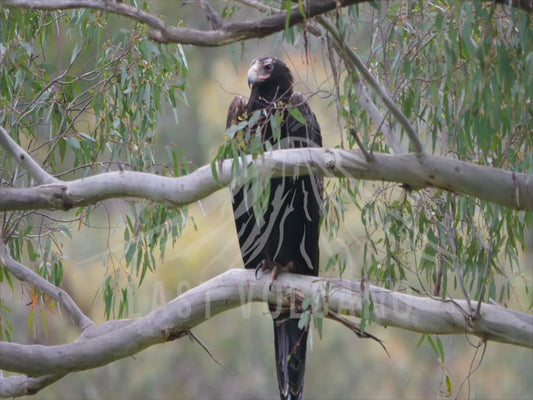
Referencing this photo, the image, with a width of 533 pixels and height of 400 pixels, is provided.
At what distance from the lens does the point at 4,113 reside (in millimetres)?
3389

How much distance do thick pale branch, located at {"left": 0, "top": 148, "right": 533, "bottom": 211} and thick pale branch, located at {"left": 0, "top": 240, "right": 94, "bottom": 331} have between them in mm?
715

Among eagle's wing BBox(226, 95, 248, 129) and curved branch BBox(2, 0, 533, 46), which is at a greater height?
curved branch BBox(2, 0, 533, 46)

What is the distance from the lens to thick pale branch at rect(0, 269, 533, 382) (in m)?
2.62

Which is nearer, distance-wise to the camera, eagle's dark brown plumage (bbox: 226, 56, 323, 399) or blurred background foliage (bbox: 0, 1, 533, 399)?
blurred background foliage (bbox: 0, 1, 533, 399)

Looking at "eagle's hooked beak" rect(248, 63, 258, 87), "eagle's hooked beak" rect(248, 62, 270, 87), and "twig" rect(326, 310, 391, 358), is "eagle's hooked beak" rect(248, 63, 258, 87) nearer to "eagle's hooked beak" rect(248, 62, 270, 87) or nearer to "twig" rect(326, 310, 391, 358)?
"eagle's hooked beak" rect(248, 62, 270, 87)

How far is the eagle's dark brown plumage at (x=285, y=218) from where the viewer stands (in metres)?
3.50

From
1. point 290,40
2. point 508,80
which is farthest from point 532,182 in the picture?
point 290,40

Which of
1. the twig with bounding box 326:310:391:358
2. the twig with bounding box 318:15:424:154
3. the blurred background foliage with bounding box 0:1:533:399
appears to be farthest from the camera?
the twig with bounding box 326:310:391:358

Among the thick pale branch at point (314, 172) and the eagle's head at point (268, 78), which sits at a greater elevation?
the eagle's head at point (268, 78)

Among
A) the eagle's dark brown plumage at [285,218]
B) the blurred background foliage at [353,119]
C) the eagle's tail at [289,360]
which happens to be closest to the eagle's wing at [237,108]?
the eagle's dark brown plumage at [285,218]

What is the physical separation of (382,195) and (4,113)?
1.54 m

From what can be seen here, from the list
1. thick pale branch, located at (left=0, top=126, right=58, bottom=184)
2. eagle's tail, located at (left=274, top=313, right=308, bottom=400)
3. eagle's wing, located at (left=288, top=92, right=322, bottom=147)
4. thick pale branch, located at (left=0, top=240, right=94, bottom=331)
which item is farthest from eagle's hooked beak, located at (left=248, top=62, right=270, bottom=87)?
thick pale branch, located at (left=0, top=126, right=58, bottom=184)

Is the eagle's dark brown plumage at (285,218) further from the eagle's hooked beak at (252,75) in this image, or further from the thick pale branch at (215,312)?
the thick pale branch at (215,312)

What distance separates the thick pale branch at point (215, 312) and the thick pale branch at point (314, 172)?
1.49 ft
